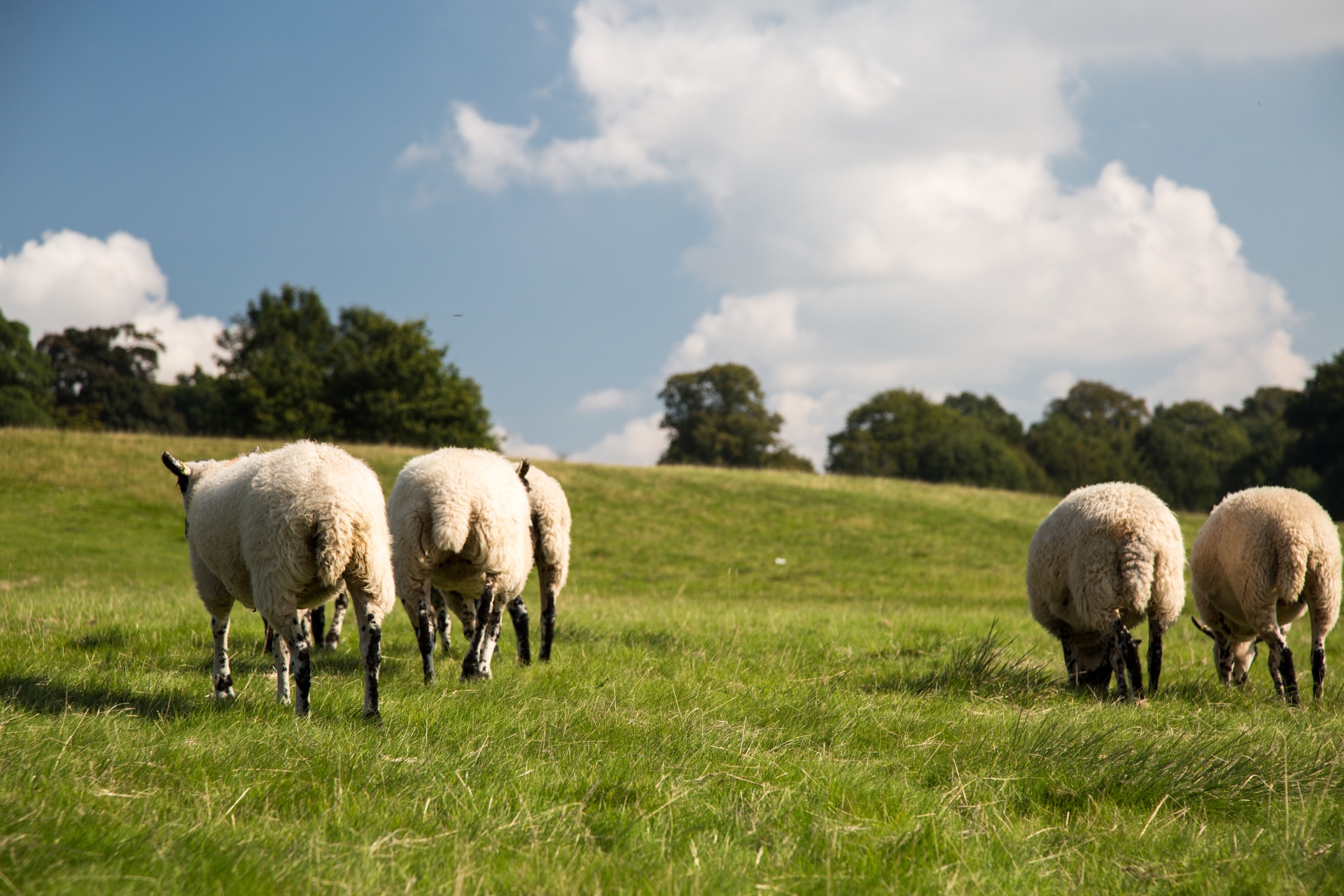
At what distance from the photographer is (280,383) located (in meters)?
59.4

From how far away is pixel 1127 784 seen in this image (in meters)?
4.64

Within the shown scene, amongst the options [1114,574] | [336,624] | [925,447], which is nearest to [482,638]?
[336,624]

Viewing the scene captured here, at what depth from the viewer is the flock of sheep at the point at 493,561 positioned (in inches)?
245

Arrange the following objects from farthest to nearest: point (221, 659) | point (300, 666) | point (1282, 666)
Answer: point (1282, 666) → point (221, 659) → point (300, 666)

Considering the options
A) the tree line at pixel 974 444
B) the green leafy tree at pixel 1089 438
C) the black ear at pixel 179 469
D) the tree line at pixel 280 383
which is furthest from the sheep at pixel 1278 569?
the green leafy tree at pixel 1089 438

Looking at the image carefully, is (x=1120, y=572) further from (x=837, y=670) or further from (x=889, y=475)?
(x=889, y=475)

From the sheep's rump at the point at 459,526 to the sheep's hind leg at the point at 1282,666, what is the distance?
768cm

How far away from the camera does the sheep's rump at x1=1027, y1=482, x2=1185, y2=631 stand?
27.5ft

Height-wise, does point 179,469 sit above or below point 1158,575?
above

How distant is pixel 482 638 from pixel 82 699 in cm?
307

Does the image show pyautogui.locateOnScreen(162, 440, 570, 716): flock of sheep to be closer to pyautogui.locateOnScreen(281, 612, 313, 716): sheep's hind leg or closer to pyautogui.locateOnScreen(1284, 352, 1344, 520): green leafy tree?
pyautogui.locateOnScreen(281, 612, 313, 716): sheep's hind leg

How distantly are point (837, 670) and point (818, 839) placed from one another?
4.61 m

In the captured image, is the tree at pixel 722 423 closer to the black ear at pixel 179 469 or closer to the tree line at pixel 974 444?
the tree line at pixel 974 444

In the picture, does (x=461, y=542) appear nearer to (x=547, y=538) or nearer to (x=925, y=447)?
(x=547, y=538)
